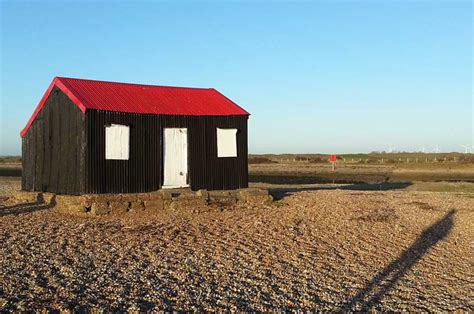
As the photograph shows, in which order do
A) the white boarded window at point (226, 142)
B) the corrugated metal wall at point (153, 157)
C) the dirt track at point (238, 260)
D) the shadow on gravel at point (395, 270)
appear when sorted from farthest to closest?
the white boarded window at point (226, 142), the corrugated metal wall at point (153, 157), the shadow on gravel at point (395, 270), the dirt track at point (238, 260)

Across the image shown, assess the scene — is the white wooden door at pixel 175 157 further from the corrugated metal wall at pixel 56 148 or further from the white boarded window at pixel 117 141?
the corrugated metal wall at pixel 56 148

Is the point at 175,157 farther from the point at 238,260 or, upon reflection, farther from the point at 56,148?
the point at 238,260

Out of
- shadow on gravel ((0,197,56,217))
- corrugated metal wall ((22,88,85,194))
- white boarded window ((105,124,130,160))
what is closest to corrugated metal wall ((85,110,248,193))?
white boarded window ((105,124,130,160))

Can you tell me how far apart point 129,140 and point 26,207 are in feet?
15.4

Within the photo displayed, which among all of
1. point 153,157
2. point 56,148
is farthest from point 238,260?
point 56,148

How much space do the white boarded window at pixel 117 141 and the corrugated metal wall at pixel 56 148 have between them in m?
0.89

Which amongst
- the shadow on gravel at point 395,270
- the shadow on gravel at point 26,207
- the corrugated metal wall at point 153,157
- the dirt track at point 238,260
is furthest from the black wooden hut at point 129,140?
the shadow on gravel at point 395,270

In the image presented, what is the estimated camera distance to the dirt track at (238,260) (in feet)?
28.2

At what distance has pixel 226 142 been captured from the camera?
69.4ft

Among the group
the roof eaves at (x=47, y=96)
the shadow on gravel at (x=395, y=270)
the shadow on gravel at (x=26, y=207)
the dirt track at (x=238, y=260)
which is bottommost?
the shadow on gravel at (x=395, y=270)

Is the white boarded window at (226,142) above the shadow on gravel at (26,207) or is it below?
above

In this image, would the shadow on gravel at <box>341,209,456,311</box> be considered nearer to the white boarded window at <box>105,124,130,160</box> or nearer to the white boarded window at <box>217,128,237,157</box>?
the white boarded window at <box>217,128,237,157</box>

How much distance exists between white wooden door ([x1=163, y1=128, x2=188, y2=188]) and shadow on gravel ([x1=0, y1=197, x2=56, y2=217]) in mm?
4343

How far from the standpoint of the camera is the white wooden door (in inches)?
787
